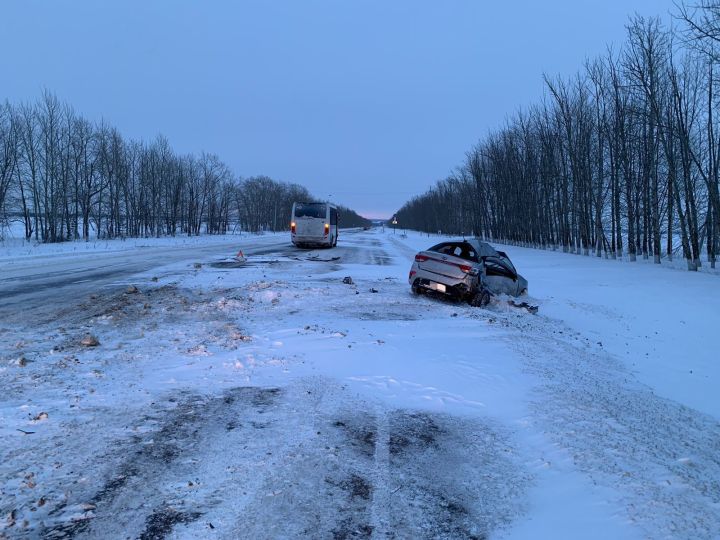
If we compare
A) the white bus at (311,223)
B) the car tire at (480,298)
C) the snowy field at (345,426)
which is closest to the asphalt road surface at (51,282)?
the snowy field at (345,426)

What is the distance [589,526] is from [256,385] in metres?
3.47

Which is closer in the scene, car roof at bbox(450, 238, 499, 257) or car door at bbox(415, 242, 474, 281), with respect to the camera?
car door at bbox(415, 242, 474, 281)

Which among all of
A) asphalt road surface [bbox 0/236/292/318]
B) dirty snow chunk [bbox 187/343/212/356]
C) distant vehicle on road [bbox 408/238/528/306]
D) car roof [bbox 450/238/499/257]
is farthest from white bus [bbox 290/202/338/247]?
dirty snow chunk [bbox 187/343/212/356]

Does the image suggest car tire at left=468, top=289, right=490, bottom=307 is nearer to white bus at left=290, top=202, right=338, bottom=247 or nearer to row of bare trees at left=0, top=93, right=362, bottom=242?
white bus at left=290, top=202, right=338, bottom=247

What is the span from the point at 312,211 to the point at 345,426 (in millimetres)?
26429

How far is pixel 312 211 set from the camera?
98.1 feet

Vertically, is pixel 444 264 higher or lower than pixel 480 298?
higher

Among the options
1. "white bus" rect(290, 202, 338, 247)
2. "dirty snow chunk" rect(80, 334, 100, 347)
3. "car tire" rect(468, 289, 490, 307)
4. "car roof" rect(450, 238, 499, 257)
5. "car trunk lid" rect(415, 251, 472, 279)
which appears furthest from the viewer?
"white bus" rect(290, 202, 338, 247)

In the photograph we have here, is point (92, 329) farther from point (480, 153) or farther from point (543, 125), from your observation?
point (480, 153)

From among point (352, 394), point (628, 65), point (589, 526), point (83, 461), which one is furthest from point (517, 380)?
point (628, 65)

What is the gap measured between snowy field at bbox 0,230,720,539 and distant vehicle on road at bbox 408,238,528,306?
1.97 meters

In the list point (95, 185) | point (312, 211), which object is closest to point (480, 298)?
point (312, 211)

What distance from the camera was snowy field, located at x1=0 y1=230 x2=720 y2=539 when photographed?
2.82m

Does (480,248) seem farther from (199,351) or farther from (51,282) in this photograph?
(51,282)
